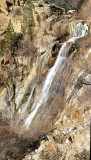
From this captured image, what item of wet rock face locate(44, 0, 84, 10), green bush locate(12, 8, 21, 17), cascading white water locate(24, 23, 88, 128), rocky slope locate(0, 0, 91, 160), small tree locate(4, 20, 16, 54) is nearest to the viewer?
rocky slope locate(0, 0, 91, 160)

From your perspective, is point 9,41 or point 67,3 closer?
point 9,41

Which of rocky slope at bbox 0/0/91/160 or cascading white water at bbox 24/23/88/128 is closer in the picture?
rocky slope at bbox 0/0/91/160

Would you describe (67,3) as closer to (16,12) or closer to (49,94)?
(16,12)

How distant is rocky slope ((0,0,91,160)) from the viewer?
3011 centimetres

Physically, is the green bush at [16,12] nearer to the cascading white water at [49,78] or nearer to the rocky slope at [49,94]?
the rocky slope at [49,94]

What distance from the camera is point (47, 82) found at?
44438 millimetres

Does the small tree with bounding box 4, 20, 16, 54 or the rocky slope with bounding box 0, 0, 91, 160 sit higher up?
the small tree with bounding box 4, 20, 16, 54

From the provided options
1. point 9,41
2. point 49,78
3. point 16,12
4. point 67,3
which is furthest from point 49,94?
point 67,3

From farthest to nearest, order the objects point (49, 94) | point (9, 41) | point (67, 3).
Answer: point (67, 3) < point (9, 41) < point (49, 94)

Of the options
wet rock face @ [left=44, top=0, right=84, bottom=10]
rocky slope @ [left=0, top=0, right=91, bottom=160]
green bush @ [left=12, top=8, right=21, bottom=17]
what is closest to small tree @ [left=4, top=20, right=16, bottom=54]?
rocky slope @ [left=0, top=0, right=91, bottom=160]

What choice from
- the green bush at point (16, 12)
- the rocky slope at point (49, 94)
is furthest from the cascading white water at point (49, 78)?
the green bush at point (16, 12)

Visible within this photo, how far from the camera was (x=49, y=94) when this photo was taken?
140 ft

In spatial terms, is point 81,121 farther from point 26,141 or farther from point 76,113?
point 26,141

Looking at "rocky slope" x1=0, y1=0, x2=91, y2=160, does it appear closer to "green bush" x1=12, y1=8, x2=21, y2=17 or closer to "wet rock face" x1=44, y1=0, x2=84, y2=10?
"green bush" x1=12, y1=8, x2=21, y2=17
